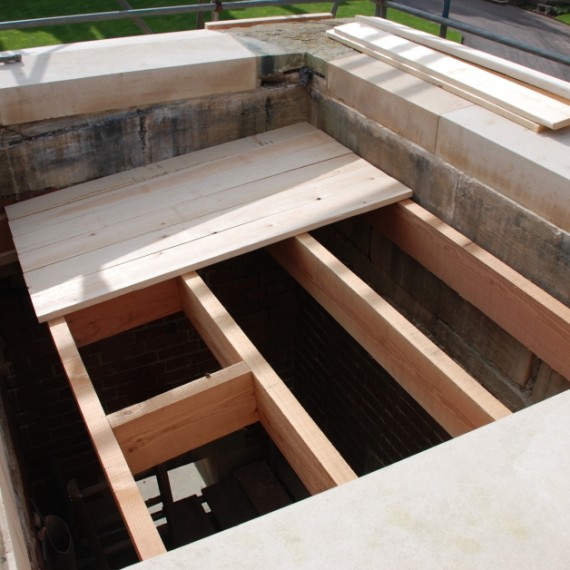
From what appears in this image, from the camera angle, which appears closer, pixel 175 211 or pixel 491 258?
pixel 491 258

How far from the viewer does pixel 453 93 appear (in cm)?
333

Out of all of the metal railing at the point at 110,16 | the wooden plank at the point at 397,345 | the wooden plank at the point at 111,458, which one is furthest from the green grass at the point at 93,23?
the wooden plank at the point at 111,458

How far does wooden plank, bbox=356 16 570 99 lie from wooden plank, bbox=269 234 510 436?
132cm

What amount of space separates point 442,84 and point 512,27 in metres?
13.5

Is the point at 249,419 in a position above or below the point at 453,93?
below

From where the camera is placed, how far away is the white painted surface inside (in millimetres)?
1448

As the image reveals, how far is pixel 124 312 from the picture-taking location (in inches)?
125

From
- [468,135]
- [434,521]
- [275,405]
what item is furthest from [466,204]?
[434,521]

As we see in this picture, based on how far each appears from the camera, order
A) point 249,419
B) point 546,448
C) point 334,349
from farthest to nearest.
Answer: point 334,349 < point 249,419 < point 546,448

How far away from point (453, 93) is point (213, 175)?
53.4 inches

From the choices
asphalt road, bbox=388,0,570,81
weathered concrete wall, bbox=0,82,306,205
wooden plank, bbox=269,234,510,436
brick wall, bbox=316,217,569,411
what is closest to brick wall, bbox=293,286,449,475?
brick wall, bbox=316,217,569,411

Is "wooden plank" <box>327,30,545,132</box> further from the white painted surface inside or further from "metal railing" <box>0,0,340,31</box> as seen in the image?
the white painted surface inside

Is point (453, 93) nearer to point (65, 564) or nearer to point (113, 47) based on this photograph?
point (113, 47)

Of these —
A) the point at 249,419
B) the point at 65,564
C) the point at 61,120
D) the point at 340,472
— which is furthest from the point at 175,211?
the point at 65,564
